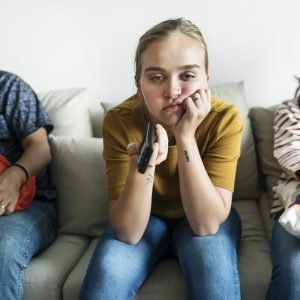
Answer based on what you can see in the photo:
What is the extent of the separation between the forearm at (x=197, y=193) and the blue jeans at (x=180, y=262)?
0.14 ft

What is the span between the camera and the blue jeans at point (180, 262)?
3.69ft

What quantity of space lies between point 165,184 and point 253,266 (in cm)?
33

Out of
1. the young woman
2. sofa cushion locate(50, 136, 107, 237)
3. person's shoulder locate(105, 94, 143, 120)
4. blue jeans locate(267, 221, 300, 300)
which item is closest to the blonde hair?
the young woman

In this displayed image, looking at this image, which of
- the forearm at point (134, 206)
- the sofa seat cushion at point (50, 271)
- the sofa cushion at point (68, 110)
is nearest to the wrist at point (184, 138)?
the forearm at point (134, 206)

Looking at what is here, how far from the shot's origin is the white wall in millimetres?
1818

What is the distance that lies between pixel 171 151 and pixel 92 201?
41 cm

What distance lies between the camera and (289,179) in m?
1.39

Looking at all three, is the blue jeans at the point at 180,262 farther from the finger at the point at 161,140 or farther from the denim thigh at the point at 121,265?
the finger at the point at 161,140

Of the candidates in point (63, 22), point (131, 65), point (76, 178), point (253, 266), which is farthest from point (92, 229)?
point (63, 22)

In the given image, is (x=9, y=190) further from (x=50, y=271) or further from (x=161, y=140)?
(x=161, y=140)

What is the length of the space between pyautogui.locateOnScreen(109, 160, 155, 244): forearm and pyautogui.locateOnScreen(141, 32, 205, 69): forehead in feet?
0.89

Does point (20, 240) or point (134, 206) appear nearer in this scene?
point (134, 206)

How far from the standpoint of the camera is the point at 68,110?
175 cm

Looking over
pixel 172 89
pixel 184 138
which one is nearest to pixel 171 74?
pixel 172 89
